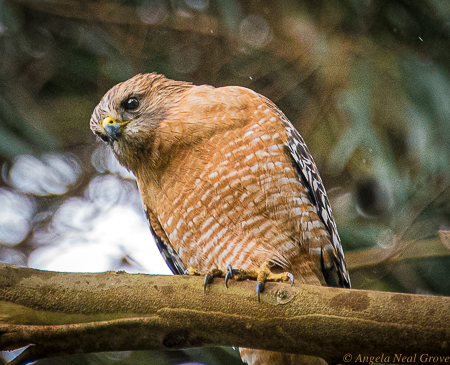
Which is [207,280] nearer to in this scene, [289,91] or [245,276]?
[245,276]

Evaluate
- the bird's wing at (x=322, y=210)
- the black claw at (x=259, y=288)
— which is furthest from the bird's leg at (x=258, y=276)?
the bird's wing at (x=322, y=210)

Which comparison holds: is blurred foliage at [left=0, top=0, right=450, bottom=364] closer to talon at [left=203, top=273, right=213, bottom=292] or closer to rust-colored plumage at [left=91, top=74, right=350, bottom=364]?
rust-colored plumage at [left=91, top=74, right=350, bottom=364]

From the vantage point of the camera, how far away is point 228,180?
2705 mm

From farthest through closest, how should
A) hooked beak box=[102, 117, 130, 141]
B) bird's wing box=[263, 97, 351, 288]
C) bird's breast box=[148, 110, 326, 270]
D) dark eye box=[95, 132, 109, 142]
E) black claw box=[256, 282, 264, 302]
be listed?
dark eye box=[95, 132, 109, 142] < hooked beak box=[102, 117, 130, 141] < bird's wing box=[263, 97, 351, 288] < bird's breast box=[148, 110, 326, 270] < black claw box=[256, 282, 264, 302]

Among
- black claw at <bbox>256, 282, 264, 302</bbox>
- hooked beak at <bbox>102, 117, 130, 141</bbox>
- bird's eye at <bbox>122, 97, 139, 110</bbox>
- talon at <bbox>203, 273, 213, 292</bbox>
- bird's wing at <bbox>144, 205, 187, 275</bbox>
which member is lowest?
bird's wing at <bbox>144, 205, 187, 275</bbox>

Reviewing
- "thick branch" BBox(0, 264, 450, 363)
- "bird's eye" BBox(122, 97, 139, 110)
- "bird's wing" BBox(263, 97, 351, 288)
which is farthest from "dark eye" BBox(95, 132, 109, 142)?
"thick branch" BBox(0, 264, 450, 363)

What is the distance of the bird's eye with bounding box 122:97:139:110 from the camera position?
10.2 feet

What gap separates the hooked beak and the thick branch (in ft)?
4.35

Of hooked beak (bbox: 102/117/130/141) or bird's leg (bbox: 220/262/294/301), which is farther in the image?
hooked beak (bbox: 102/117/130/141)

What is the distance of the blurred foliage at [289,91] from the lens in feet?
12.1

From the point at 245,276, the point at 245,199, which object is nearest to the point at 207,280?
the point at 245,276

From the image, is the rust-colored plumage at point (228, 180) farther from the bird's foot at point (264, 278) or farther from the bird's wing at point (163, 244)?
the bird's foot at point (264, 278)

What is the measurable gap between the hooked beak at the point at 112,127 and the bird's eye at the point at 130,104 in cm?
11

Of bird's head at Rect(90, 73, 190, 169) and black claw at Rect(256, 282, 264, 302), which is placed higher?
black claw at Rect(256, 282, 264, 302)
